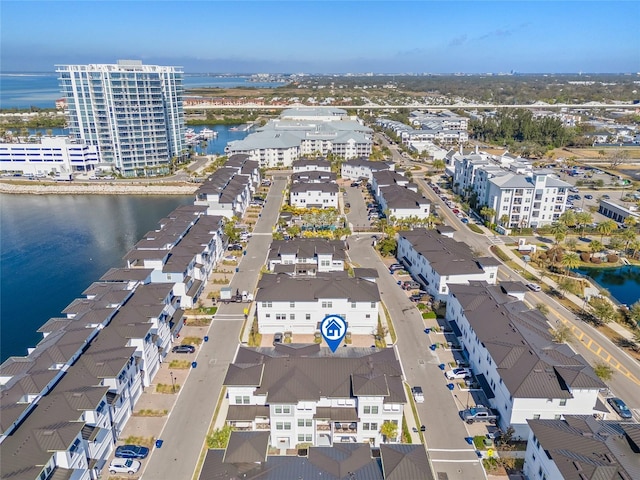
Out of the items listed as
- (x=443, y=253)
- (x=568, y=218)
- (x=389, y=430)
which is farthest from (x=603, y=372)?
(x=568, y=218)

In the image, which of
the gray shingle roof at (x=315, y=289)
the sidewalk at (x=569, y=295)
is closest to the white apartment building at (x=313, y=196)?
the sidewalk at (x=569, y=295)

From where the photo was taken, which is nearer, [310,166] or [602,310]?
[602,310]

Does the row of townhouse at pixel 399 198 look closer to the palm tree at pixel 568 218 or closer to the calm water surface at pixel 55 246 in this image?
the palm tree at pixel 568 218

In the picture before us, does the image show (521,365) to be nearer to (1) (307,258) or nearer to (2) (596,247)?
(1) (307,258)

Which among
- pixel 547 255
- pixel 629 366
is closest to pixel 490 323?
pixel 629 366

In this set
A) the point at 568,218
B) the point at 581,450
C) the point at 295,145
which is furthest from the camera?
the point at 295,145

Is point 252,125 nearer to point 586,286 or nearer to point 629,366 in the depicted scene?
point 586,286
